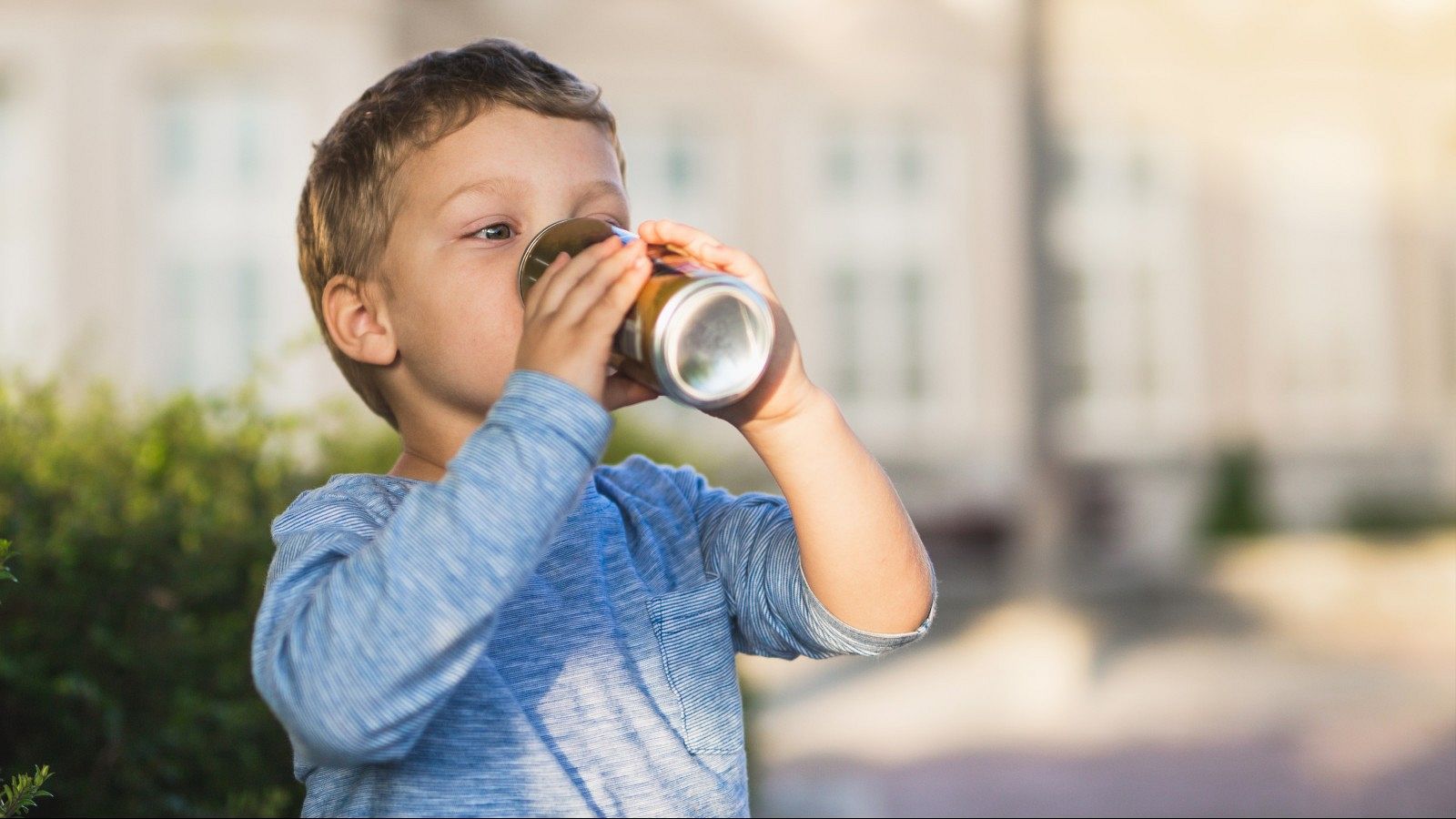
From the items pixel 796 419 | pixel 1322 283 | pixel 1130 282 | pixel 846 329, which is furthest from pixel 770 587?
pixel 1322 283

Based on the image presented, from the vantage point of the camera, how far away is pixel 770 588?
1.67 metres

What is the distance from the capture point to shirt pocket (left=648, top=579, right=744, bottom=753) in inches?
62.0

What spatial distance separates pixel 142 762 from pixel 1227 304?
16164 mm

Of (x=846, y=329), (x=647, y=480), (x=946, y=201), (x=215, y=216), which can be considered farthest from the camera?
(x=946, y=201)

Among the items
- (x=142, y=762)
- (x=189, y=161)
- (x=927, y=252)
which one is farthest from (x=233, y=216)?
(x=142, y=762)

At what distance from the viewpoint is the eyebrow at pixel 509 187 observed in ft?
5.19

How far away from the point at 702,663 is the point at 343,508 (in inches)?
17.5

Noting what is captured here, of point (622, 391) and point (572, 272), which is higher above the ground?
point (572, 272)

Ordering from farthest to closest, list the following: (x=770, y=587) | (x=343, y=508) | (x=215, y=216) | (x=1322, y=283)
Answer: (x=1322, y=283), (x=215, y=216), (x=770, y=587), (x=343, y=508)

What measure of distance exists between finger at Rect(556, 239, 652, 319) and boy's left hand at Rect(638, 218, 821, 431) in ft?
0.31

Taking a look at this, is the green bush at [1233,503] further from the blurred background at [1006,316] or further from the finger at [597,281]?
the finger at [597,281]

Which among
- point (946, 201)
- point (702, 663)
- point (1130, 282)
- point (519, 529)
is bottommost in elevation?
point (1130, 282)

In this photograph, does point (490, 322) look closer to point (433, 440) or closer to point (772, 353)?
point (433, 440)

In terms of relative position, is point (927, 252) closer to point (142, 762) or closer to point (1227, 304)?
point (1227, 304)
